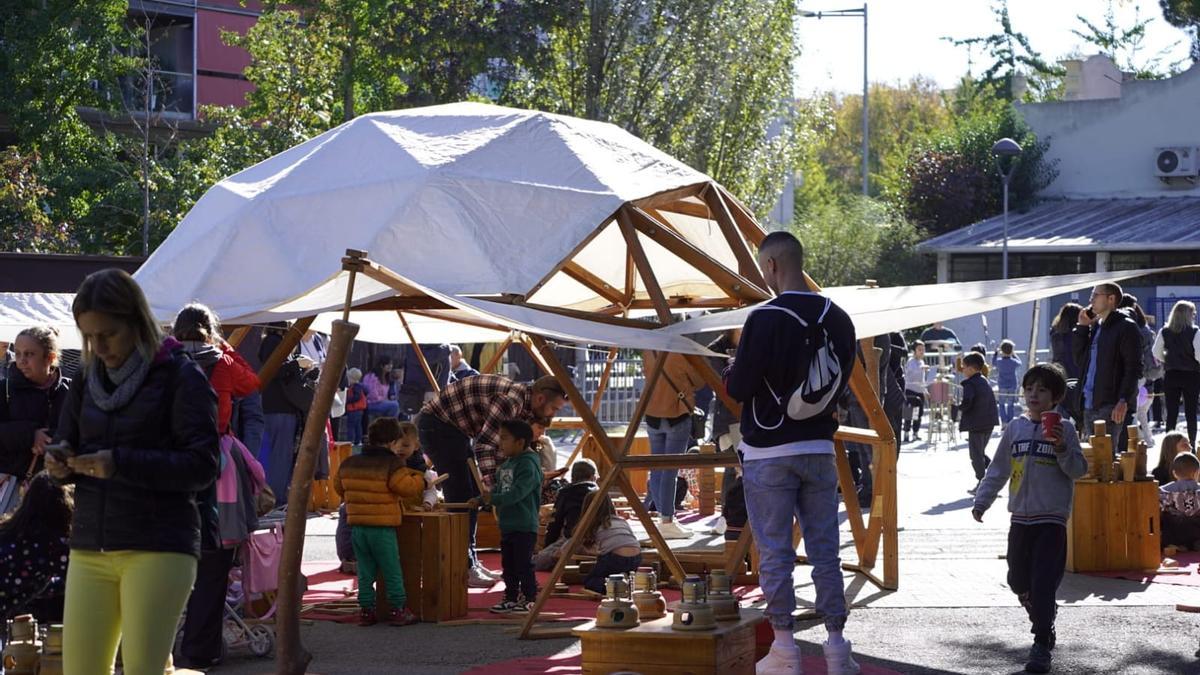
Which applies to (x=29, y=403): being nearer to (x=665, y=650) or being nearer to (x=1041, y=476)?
(x=665, y=650)

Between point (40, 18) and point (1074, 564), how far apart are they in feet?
71.8

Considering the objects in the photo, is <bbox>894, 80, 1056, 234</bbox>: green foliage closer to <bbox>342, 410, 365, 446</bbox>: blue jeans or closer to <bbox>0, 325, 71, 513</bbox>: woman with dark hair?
<bbox>342, 410, 365, 446</bbox>: blue jeans

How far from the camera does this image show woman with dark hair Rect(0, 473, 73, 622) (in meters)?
7.46

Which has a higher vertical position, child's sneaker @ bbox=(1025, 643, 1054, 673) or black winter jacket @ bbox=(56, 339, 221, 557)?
black winter jacket @ bbox=(56, 339, 221, 557)

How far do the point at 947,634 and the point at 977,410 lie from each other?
8.43 meters

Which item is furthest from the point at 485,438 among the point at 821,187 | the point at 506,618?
the point at 821,187

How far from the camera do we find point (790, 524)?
24.5 ft

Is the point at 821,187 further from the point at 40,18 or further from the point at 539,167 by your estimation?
the point at 539,167

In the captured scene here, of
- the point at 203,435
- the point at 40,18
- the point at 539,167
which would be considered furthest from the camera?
the point at 40,18

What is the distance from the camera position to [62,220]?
2792cm

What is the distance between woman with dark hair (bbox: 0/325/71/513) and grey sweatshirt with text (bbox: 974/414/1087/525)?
515cm

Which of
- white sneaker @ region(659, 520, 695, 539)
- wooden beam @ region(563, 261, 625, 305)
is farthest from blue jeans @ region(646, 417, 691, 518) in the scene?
wooden beam @ region(563, 261, 625, 305)

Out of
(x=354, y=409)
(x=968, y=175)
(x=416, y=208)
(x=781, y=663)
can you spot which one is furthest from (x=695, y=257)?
(x=968, y=175)

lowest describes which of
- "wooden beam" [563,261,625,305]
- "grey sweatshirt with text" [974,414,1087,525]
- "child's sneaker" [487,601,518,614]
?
"child's sneaker" [487,601,518,614]
